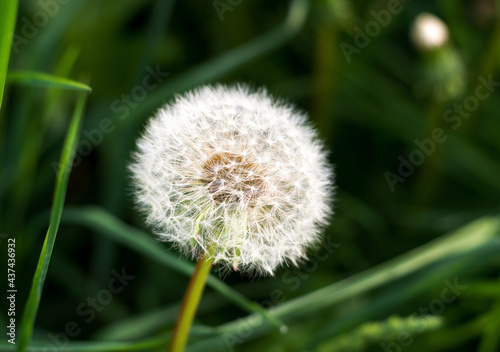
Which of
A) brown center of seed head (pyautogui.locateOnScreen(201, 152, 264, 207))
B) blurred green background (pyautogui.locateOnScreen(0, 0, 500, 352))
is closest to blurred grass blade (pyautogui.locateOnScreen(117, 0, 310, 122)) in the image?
blurred green background (pyautogui.locateOnScreen(0, 0, 500, 352))

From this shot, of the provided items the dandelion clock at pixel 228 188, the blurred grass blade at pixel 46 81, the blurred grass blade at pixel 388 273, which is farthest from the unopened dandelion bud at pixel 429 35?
the blurred grass blade at pixel 46 81

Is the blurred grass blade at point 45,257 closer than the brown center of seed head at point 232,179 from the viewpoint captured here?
Yes

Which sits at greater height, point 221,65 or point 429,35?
point 429,35

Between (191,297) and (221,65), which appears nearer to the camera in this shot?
(191,297)

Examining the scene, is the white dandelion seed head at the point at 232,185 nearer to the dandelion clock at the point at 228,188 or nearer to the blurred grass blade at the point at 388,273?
the dandelion clock at the point at 228,188

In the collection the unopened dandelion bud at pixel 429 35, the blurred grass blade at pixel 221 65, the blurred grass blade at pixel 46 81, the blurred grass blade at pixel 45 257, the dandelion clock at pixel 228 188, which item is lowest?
the blurred grass blade at pixel 45 257

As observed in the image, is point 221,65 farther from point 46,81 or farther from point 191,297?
point 191,297

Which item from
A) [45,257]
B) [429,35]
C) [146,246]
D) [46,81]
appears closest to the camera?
[45,257]

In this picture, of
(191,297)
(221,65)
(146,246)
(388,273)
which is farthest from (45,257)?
(221,65)
